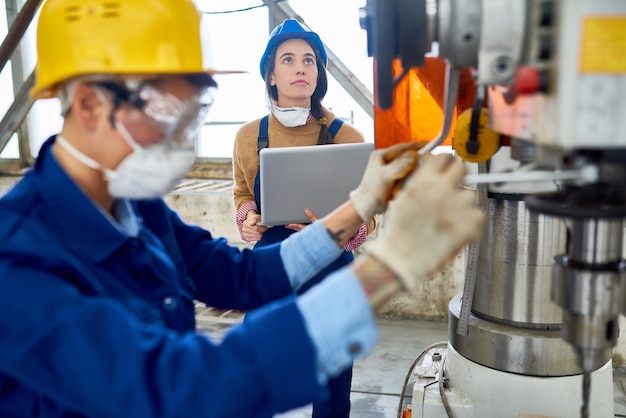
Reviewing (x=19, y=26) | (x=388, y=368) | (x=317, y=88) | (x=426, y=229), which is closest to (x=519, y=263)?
(x=426, y=229)

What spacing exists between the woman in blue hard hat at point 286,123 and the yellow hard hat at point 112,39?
3.39 feet

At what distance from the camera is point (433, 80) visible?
1022 millimetres

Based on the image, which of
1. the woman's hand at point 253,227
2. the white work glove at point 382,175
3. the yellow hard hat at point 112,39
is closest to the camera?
the yellow hard hat at point 112,39

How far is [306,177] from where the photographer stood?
1674 millimetres

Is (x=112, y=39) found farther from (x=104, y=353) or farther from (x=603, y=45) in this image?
(x=603, y=45)

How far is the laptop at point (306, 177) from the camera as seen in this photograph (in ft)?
5.40

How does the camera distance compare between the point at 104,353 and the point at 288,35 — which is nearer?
the point at 104,353

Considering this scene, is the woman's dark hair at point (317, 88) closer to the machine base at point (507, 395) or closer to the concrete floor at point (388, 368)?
the machine base at point (507, 395)

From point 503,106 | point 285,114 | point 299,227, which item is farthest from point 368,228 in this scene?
point 503,106

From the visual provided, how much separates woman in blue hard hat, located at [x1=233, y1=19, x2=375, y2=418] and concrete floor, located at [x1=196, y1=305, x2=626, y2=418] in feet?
1.53

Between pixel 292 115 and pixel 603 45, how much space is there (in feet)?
4.57

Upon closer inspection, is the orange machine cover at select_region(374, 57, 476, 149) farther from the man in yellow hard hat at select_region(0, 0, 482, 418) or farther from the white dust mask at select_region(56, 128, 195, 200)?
the white dust mask at select_region(56, 128, 195, 200)

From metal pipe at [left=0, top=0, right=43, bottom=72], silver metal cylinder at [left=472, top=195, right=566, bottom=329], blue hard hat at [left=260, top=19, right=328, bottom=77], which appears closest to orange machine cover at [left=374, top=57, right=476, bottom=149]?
silver metal cylinder at [left=472, top=195, right=566, bottom=329]

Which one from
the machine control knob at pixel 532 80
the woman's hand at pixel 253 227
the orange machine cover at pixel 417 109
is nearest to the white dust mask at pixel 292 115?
the woman's hand at pixel 253 227
